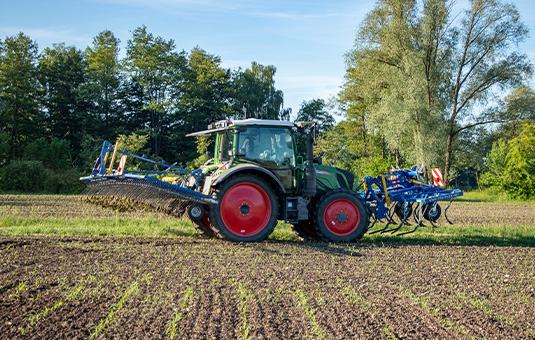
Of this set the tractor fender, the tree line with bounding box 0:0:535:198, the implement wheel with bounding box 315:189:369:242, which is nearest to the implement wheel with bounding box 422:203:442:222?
the implement wheel with bounding box 315:189:369:242

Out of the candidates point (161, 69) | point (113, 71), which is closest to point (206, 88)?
→ point (161, 69)

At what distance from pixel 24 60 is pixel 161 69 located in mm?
10737

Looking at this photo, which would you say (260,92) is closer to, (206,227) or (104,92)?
(104,92)

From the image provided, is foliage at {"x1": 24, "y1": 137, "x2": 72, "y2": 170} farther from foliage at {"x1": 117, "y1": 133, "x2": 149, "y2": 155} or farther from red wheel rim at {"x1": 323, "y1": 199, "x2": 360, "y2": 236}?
red wheel rim at {"x1": 323, "y1": 199, "x2": 360, "y2": 236}

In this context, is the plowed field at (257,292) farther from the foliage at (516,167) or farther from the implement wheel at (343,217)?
the foliage at (516,167)

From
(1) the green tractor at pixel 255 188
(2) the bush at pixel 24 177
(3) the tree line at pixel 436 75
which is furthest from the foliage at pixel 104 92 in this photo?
(1) the green tractor at pixel 255 188

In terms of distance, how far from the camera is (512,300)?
215 inches

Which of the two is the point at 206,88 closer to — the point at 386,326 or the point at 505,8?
the point at 505,8

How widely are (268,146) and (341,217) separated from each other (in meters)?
2.07

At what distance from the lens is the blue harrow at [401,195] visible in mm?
10602

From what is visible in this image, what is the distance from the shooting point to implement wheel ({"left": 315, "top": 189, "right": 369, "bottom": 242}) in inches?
377

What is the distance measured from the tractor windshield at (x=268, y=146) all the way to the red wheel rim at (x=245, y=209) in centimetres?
65

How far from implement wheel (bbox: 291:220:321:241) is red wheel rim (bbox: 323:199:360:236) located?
58 cm

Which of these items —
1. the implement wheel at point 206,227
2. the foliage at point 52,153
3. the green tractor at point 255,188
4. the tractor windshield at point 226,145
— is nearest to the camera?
the green tractor at point 255,188
